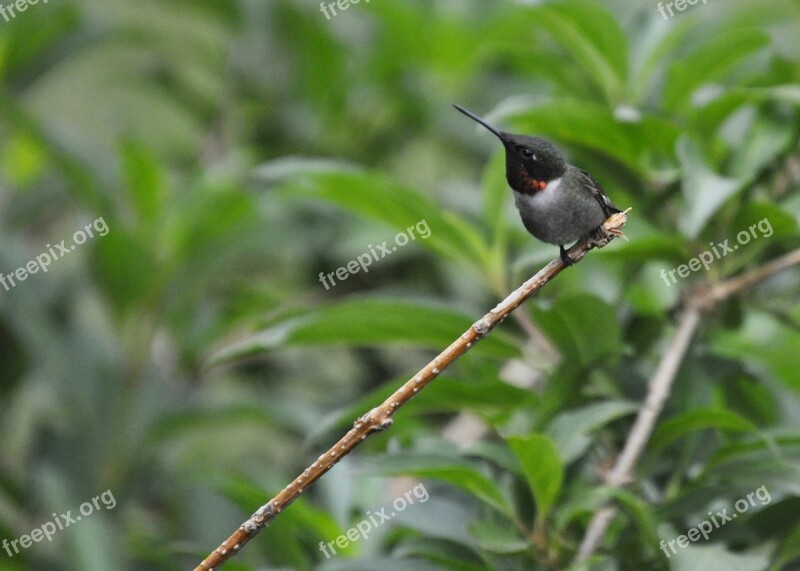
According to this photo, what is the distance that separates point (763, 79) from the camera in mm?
1979

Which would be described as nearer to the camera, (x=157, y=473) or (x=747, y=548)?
(x=747, y=548)

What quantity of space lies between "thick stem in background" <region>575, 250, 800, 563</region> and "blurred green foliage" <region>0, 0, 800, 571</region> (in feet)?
0.12

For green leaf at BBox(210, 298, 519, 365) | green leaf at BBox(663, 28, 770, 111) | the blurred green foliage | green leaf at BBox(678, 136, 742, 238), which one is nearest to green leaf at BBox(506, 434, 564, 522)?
the blurred green foliage

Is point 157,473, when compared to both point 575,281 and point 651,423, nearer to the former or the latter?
point 575,281

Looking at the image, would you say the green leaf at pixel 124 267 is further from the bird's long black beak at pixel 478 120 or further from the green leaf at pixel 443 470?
the bird's long black beak at pixel 478 120

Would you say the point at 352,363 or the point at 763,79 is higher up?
the point at 763,79

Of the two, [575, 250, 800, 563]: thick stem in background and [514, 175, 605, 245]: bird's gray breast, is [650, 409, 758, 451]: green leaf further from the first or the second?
[514, 175, 605, 245]: bird's gray breast

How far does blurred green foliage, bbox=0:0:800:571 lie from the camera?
1.72 m

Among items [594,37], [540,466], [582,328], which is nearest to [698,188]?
[582,328]

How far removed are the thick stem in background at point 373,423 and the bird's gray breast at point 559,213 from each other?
0.09 m

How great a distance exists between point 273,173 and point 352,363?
1600 millimetres

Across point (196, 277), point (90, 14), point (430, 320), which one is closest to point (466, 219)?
point (430, 320)

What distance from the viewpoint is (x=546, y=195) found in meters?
1.30

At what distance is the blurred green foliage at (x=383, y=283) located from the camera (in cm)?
172
